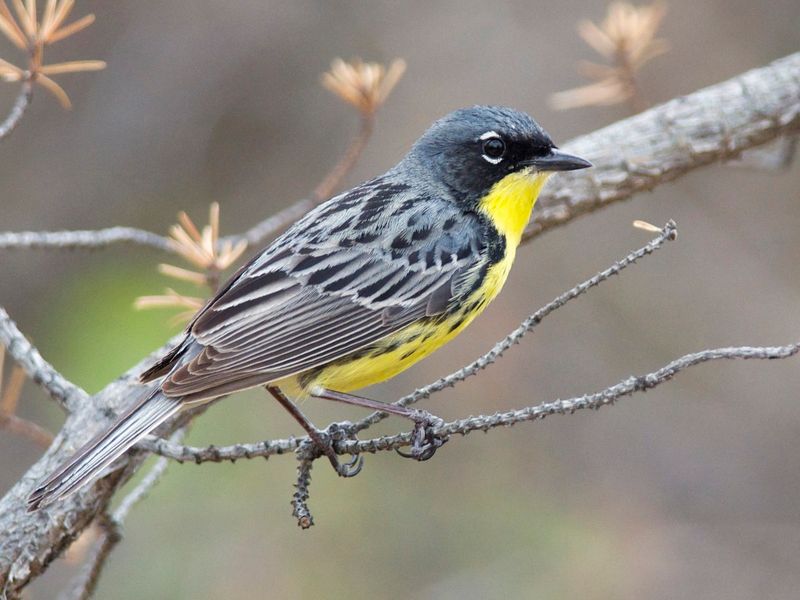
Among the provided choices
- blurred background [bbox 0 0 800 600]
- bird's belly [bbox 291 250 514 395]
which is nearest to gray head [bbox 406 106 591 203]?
bird's belly [bbox 291 250 514 395]

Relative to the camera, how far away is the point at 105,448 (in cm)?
398

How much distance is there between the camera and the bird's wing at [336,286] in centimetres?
449

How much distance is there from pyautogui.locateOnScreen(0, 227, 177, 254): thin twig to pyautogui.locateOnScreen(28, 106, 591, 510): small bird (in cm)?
49

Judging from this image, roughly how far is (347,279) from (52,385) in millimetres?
1336

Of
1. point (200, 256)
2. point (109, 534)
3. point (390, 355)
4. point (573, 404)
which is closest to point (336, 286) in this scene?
point (390, 355)

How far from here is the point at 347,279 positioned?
4.83 metres

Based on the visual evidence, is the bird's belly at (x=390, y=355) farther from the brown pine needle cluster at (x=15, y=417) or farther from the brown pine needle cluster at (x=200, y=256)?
the brown pine needle cluster at (x=15, y=417)

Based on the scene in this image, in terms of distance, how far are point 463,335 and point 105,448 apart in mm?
4328

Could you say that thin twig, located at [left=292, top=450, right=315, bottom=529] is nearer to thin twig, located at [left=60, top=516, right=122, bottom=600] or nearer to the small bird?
the small bird

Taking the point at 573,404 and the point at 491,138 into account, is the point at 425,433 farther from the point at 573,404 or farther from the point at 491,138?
the point at 491,138

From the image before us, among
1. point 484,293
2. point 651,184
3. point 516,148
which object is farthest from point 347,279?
point 651,184

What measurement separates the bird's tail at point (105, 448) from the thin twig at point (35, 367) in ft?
1.55

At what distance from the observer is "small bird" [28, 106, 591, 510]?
434 cm

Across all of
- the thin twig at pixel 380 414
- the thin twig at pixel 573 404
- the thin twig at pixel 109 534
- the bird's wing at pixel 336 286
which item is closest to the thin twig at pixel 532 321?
the thin twig at pixel 380 414
